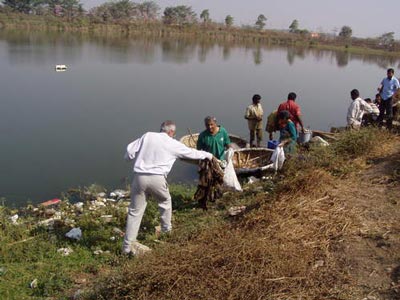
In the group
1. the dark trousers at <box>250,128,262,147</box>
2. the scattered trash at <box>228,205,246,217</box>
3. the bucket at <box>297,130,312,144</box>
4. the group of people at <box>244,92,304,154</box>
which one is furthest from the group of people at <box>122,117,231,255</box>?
the dark trousers at <box>250,128,262,147</box>

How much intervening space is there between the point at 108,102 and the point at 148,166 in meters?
11.3

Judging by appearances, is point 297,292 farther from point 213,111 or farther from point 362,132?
point 213,111

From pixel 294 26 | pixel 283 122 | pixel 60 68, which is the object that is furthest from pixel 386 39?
pixel 283 122

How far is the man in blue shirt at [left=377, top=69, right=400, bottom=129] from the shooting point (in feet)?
30.5

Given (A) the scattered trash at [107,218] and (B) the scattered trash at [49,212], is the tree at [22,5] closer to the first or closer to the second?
(B) the scattered trash at [49,212]

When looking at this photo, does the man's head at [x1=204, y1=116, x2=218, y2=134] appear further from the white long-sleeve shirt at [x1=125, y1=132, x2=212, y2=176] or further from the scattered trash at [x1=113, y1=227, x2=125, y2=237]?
the scattered trash at [x1=113, y1=227, x2=125, y2=237]

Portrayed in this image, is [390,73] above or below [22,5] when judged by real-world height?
below

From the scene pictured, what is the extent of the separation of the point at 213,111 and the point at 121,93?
4.23 m

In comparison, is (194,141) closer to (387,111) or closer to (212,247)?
(387,111)

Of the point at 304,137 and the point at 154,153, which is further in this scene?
the point at 304,137

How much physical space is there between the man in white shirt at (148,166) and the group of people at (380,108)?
5236 millimetres

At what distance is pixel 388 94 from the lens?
9500 mm

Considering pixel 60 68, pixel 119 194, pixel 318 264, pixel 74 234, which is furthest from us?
pixel 60 68

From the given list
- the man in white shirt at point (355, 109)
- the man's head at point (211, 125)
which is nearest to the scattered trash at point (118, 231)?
the man's head at point (211, 125)
